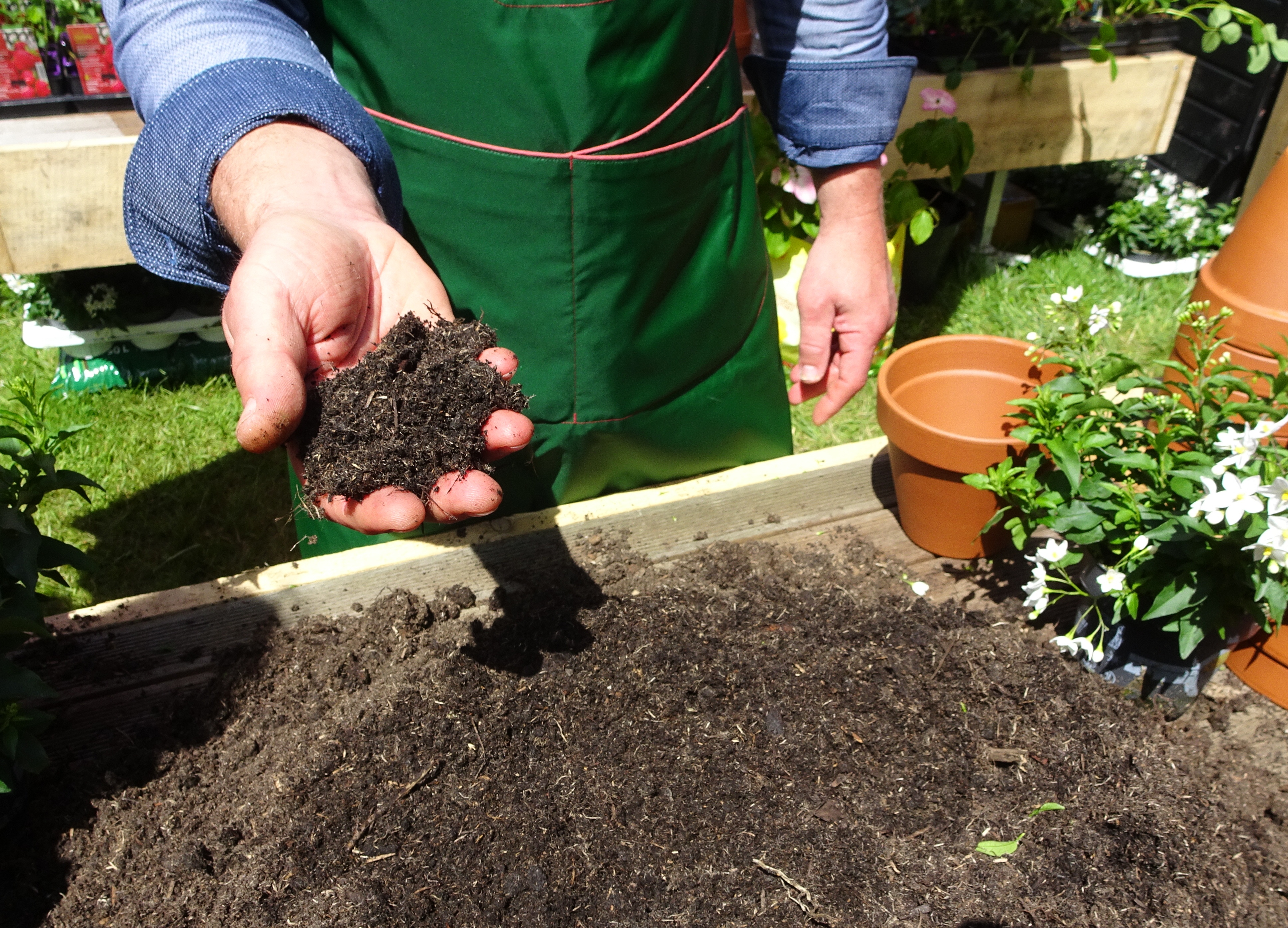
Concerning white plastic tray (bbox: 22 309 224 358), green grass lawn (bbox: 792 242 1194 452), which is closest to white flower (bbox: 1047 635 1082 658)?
green grass lawn (bbox: 792 242 1194 452)

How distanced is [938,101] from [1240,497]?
250 cm

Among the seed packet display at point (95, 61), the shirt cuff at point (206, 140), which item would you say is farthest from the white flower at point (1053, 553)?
the seed packet display at point (95, 61)

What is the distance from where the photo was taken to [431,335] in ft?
4.75

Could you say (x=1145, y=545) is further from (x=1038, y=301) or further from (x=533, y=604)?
(x=1038, y=301)

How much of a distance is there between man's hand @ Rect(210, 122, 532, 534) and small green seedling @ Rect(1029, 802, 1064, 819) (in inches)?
40.0

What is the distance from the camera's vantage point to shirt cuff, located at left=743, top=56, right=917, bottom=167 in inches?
73.0

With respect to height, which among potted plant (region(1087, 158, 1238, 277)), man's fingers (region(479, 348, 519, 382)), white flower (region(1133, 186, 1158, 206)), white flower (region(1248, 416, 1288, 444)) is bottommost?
potted plant (region(1087, 158, 1238, 277))

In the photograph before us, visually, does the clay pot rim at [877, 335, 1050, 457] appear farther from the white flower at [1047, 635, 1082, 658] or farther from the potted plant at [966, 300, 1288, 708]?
Answer: the white flower at [1047, 635, 1082, 658]

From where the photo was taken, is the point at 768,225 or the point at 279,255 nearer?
the point at 279,255

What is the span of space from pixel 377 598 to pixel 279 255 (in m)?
0.77

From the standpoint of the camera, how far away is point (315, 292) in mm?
1316

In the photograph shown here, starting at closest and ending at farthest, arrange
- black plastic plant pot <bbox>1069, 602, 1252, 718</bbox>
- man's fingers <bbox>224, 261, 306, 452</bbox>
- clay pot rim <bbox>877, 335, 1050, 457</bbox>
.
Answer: man's fingers <bbox>224, 261, 306, 452</bbox> → black plastic plant pot <bbox>1069, 602, 1252, 718</bbox> → clay pot rim <bbox>877, 335, 1050, 457</bbox>

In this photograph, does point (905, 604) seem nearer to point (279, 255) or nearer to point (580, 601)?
point (580, 601)

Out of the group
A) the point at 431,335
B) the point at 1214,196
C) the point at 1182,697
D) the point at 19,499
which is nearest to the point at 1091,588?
the point at 1182,697
